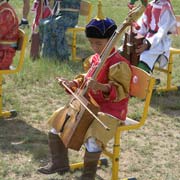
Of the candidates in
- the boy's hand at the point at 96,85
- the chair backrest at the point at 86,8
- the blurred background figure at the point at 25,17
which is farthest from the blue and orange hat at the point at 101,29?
the blurred background figure at the point at 25,17

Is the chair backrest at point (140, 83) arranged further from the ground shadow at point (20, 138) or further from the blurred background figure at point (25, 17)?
the blurred background figure at point (25, 17)

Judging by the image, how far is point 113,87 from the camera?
337 centimetres

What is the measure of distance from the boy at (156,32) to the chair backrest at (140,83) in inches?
78.7

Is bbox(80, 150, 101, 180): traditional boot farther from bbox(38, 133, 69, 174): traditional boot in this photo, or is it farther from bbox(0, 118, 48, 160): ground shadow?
bbox(0, 118, 48, 160): ground shadow

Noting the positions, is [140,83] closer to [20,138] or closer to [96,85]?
[96,85]

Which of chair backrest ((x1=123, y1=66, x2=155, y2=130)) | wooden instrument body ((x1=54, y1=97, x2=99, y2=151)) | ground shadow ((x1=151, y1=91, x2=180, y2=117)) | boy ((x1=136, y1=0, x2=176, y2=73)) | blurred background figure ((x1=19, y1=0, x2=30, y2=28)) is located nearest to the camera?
wooden instrument body ((x1=54, y1=97, x2=99, y2=151))

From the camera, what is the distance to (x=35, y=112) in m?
5.27

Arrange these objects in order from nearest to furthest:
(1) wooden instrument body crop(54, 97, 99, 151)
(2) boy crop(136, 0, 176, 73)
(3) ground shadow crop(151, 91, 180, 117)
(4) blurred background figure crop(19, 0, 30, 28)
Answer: (1) wooden instrument body crop(54, 97, 99, 151), (3) ground shadow crop(151, 91, 180, 117), (2) boy crop(136, 0, 176, 73), (4) blurred background figure crop(19, 0, 30, 28)

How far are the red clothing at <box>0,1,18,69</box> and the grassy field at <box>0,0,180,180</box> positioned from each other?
590mm

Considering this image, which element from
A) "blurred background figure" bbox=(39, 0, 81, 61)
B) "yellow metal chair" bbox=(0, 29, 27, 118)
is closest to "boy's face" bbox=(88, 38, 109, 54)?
"yellow metal chair" bbox=(0, 29, 27, 118)

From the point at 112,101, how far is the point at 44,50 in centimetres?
413

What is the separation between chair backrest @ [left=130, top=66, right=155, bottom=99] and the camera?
3.62 m

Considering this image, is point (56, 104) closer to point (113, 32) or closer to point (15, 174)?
point (15, 174)

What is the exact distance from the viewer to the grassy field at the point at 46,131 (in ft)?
13.3
